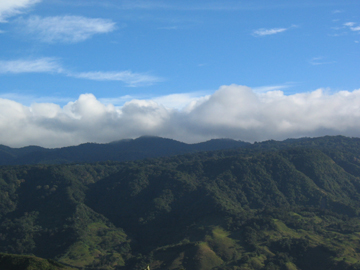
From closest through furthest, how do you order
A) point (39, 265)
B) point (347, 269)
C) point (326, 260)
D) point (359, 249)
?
point (39, 265), point (347, 269), point (326, 260), point (359, 249)

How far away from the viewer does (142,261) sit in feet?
639

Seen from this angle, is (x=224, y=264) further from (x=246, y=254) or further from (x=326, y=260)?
(x=326, y=260)

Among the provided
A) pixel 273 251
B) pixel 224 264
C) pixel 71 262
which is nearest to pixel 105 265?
pixel 71 262

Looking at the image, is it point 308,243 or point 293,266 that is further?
point 308,243

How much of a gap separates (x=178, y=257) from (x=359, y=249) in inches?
3335

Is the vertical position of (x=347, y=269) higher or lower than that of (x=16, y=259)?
lower

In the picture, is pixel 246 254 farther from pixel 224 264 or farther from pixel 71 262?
pixel 71 262

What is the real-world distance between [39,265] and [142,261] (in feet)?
389

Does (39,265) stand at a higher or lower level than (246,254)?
higher

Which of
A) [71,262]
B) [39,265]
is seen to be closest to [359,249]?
[71,262]

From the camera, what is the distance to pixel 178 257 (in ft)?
612

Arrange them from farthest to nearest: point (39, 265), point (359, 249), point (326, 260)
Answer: point (359, 249)
point (326, 260)
point (39, 265)

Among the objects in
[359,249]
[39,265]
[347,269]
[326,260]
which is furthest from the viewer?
[359,249]

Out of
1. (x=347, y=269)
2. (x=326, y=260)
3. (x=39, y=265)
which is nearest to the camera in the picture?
(x=39, y=265)
